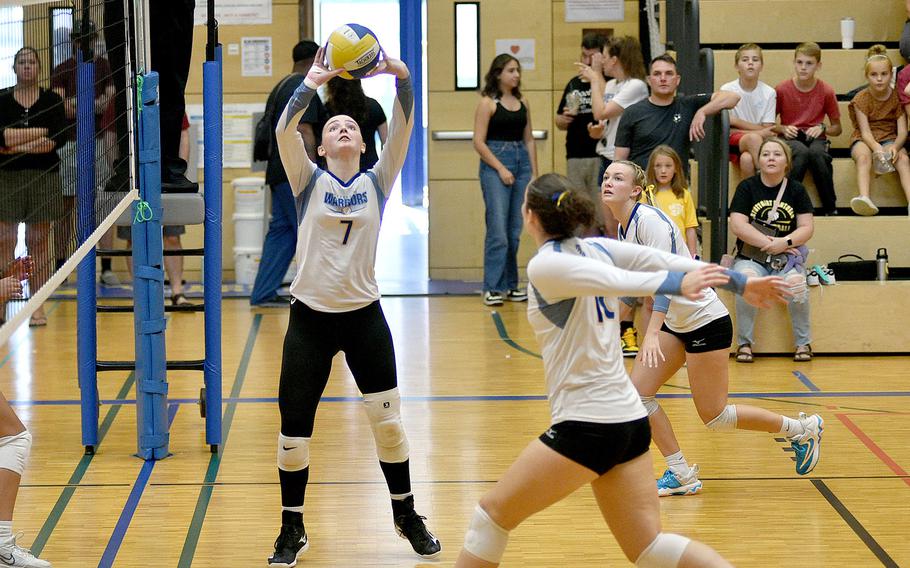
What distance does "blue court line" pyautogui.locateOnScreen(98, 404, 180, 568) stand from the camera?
15.5ft

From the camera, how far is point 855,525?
5.00m

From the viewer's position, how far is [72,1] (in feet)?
17.7

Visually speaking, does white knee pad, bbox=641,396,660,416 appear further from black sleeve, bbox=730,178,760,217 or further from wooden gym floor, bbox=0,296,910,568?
black sleeve, bbox=730,178,760,217

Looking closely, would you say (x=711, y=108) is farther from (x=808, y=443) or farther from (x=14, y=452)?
(x=14, y=452)

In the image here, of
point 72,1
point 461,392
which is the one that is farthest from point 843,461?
point 72,1

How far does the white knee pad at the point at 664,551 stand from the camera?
3.46 m

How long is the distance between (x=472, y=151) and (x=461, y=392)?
4.41 m

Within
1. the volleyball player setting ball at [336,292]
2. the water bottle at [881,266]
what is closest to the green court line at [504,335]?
the water bottle at [881,266]

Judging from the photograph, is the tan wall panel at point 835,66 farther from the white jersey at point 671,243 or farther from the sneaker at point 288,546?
the sneaker at point 288,546

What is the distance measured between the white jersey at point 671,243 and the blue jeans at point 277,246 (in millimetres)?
4917

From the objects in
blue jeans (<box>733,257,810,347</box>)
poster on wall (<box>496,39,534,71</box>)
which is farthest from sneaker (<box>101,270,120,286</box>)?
blue jeans (<box>733,257,810,347</box>)

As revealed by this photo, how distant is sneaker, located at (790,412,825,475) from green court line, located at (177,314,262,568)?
107 inches

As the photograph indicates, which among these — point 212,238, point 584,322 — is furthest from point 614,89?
point 584,322

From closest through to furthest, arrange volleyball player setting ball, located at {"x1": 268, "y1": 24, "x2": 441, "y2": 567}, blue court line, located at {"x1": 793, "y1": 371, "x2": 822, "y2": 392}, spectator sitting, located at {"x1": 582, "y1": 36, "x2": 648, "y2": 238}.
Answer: volleyball player setting ball, located at {"x1": 268, "y1": 24, "x2": 441, "y2": 567} → blue court line, located at {"x1": 793, "y1": 371, "x2": 822, "y2": 392} → spectator sitting, located at {"x1": 582, "y1": 36, "x2": 648, "y2": 238}
